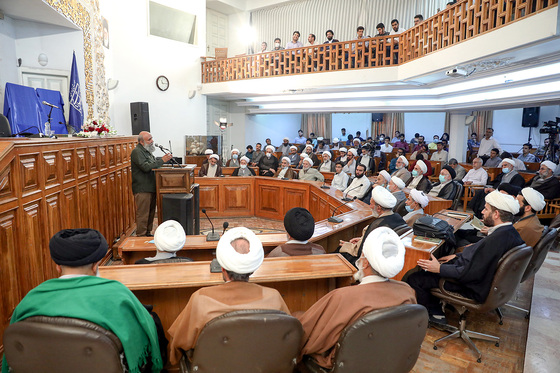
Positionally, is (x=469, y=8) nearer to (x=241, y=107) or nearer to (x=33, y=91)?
(x=33, y=91)

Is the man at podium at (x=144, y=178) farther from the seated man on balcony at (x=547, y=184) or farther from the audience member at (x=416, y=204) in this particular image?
the seated man on balcony at (x=547, y=184)

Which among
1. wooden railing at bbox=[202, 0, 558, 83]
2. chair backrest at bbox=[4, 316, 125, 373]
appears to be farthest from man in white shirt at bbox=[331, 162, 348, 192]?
chair backrest at bbox=[4, 316, 125, 373]

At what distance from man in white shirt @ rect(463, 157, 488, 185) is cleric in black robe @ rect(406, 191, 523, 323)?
221 inches

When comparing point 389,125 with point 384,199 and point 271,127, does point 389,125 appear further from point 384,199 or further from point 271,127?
point 384,199

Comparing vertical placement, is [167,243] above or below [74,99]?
below

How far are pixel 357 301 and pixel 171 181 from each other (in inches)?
164

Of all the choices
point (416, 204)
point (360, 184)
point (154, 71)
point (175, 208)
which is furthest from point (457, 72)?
point (154, 71)

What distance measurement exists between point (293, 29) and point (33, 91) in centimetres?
1154

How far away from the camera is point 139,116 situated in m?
10.7

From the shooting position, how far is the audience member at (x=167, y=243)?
9.00 ft

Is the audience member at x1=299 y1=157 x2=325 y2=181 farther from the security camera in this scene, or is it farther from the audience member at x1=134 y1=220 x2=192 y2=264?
the audience member at x1=134 y1=220 x2=192 y2=264

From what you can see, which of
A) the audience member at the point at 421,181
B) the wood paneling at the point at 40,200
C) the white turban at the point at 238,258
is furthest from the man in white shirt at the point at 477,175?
the white turban at the point at 238,258

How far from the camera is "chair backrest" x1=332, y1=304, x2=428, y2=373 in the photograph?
65.6 inches

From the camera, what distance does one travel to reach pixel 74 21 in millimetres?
6230
